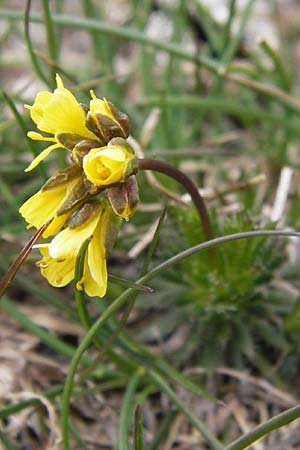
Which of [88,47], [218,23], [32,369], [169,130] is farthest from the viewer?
[88,47]

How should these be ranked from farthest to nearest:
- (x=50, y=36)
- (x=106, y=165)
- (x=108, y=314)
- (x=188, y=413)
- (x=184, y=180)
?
(x=50, y=36) < (x=188, y=413) < (x=184, y=180) < (x=108, y=314) < (x=106, y=165)

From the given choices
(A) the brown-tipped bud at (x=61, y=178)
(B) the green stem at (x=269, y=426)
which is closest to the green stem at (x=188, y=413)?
(B) the green stem at (x=269, y=426)

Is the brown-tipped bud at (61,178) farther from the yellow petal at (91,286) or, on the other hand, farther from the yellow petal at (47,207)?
the yellow petal at (91,286)


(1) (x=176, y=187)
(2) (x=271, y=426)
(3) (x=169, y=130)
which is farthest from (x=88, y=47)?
(2) (x=271, y=426)

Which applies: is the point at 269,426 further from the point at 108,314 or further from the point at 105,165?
the point at 105,165

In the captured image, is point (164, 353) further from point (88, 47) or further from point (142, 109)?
point (88, 47)

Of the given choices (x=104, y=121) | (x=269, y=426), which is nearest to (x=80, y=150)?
(x=104, y=121)

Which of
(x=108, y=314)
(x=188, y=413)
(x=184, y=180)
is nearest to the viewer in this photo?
(x=108, y=314)
